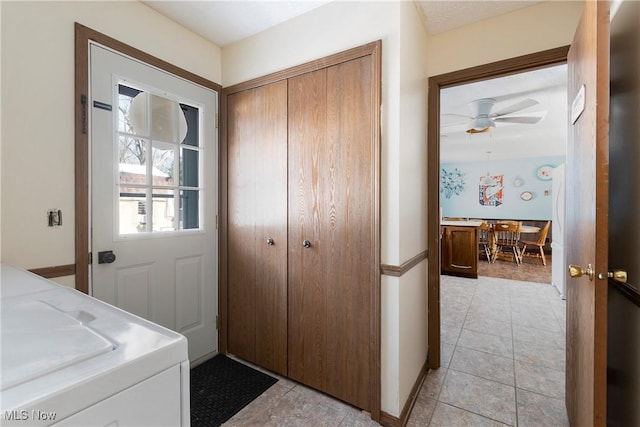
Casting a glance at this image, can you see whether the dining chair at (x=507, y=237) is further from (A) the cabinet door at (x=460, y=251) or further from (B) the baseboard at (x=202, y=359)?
(B) the baseboard at (x=202, y=359)

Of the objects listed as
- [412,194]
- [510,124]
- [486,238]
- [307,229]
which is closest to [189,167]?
[307,229]

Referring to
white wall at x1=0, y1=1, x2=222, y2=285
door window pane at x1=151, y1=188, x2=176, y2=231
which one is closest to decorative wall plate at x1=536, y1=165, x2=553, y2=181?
door window pane at x1=151, y1=188, x2=176, y2=231

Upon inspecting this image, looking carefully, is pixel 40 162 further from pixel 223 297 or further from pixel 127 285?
pixel 223 297

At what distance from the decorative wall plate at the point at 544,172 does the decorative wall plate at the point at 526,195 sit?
1.41 feet

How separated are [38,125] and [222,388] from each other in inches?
72.0

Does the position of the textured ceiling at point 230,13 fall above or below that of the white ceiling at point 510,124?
below

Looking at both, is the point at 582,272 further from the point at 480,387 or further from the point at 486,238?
the point at 486,238

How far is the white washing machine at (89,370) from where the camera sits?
1.56ft

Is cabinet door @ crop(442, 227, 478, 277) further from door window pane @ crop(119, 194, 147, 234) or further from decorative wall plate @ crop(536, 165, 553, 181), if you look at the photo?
door window pane @ crop(119, 194, 147, 234)

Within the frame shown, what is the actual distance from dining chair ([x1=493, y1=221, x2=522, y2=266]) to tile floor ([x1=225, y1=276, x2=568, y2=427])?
331cm

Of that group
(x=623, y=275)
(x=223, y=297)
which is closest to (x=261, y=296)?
(x=223, y=297)

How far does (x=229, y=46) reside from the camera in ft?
7.70

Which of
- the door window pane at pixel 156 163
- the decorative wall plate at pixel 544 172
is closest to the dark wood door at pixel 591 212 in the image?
the door window pane at pixel 156 163

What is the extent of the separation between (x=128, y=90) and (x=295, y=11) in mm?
1178
